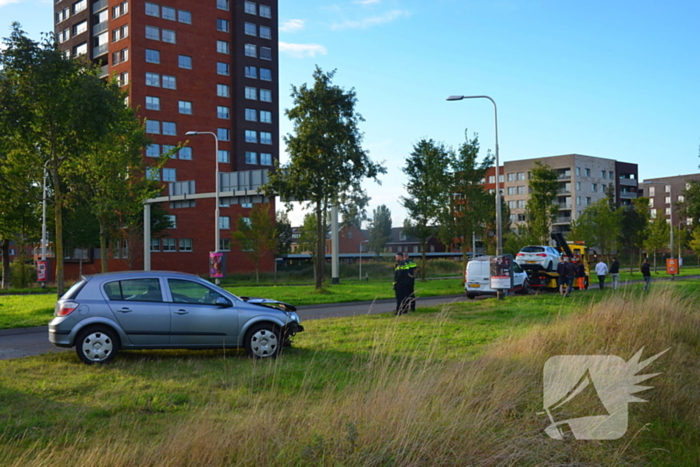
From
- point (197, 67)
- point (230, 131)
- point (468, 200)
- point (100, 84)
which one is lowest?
point (468, 200)

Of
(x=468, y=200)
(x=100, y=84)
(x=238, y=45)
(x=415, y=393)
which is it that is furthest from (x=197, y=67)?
(x=415, y=393)

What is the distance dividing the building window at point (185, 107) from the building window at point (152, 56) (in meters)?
4.71

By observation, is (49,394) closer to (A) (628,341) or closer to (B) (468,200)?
(A) (628,341)

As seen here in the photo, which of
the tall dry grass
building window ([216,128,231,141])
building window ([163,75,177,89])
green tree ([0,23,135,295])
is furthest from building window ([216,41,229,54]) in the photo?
the tall dry grass

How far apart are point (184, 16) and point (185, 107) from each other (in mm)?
9585

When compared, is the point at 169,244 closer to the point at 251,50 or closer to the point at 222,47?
the point at 222,47

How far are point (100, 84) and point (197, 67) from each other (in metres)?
51.7

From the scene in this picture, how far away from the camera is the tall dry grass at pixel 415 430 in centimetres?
450

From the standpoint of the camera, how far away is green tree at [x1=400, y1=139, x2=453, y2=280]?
35.8m

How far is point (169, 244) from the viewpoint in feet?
207

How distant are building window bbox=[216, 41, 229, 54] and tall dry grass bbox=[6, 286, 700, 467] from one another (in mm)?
67160

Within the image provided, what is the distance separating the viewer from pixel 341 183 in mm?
27531

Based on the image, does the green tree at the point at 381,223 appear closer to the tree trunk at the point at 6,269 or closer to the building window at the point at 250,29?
the building window at the point at 250,29

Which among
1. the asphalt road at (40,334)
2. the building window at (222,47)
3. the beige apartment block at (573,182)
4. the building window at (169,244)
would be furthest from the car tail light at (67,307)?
the beige apartment block at (573,182)
